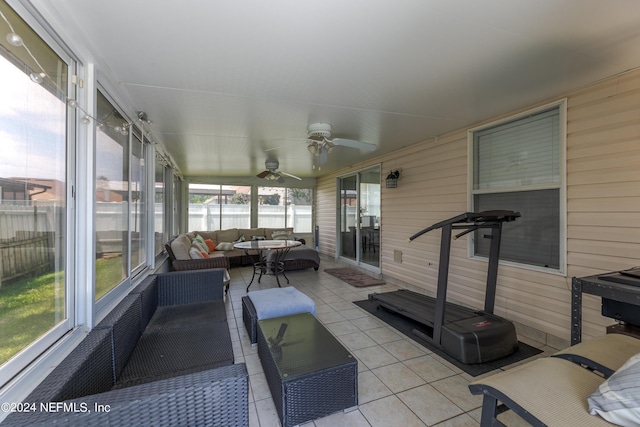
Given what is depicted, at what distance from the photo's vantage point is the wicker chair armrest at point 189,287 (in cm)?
277

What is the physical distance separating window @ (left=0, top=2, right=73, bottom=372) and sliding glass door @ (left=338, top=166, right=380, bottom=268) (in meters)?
5.08

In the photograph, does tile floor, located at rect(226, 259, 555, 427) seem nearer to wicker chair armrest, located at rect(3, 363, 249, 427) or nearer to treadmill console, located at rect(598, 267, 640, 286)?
wicker chair armrest, located at rect(3, 363, 249, 427)

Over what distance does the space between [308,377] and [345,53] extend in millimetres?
2239

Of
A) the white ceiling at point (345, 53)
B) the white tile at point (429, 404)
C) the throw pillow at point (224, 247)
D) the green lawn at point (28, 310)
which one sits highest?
the white ceiling at point (345, 53)

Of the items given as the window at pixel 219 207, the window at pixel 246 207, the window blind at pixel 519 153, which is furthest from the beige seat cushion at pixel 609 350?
the window at pixel 219 207

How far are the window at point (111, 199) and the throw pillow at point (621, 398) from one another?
2.90 m

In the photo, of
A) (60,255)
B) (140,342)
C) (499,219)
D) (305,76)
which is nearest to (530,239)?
(499,219)

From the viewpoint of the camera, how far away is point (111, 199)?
2281 millimetres

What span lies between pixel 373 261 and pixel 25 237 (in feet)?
18.1

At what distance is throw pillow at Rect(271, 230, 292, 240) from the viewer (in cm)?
783

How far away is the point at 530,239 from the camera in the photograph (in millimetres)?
3057

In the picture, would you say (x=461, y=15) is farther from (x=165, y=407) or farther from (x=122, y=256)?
(x=122, y=256)

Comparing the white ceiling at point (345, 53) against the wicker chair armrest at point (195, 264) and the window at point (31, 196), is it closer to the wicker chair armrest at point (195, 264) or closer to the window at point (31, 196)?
the window at point (31, 196)

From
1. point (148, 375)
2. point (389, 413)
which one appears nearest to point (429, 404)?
point (389, 413)
